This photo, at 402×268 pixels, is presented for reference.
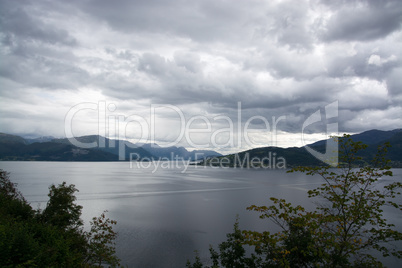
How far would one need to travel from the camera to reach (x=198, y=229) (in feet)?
141

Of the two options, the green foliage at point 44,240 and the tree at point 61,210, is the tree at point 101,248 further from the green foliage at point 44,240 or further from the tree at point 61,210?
the tree at point 61,210

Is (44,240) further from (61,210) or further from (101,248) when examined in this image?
(61,210)

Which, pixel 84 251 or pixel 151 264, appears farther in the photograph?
pixel 151 264

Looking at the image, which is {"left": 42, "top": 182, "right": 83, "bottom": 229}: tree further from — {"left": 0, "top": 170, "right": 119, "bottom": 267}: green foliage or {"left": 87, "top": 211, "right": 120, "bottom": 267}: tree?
{"left": 87, "top": 211, "right": 120, "bottom": 267}: tree

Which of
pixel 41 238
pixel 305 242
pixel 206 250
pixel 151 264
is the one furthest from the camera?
pixel 206 250

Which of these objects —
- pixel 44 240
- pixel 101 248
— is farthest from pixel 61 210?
pixel 44 240

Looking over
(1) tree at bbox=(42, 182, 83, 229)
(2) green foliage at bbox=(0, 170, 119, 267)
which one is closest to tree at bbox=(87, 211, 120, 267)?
(2) green foliage at bbox=(0, 170, 119, 267)

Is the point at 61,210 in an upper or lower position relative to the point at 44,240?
lower

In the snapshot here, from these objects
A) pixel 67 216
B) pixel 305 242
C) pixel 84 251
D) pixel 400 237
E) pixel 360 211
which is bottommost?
pixel 84 251

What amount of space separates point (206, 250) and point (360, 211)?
26.6 m

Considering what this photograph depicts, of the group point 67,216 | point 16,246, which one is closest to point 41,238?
point 16,246

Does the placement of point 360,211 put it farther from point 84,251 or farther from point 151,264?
point 151,264

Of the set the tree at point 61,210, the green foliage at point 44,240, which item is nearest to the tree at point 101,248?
the green foliage at point 44,240


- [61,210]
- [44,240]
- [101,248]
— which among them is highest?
[44,240]
